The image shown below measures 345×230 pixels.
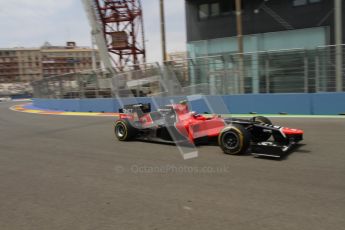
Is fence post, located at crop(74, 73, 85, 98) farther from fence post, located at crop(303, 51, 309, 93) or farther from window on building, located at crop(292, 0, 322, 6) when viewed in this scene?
window on building, located at crop(292, 0, 322, 6)

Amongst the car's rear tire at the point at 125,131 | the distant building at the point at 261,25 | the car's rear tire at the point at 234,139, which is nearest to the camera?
the car's rear tire at the point at 234,139

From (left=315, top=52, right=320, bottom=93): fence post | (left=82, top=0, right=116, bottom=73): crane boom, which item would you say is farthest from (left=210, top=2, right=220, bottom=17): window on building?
(left=315, top=52, right=320, bottom=93): fence post

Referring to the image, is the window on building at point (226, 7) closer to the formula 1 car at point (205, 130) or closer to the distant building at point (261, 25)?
the distant building at point (261, 25)

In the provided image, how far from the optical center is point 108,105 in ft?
52.6

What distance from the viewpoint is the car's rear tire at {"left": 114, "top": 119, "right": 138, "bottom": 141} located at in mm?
7594

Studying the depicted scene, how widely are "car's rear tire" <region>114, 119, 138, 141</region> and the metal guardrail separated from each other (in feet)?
19.5

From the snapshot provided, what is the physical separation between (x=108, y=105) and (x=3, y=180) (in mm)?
10967

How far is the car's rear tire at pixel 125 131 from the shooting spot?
759 centimetres

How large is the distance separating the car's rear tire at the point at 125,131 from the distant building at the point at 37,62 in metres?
101

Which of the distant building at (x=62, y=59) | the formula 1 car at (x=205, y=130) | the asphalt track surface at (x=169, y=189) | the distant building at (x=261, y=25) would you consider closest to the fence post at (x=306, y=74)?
the asphalt track surface at (x=169, y=189)

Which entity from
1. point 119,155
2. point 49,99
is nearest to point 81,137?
point 119,155

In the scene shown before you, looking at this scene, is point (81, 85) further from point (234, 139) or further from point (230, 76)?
point (234, 139)

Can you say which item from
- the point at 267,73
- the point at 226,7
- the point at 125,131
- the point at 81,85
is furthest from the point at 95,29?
the point at 125,131

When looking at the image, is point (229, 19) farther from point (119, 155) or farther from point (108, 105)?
point (119, 155)
